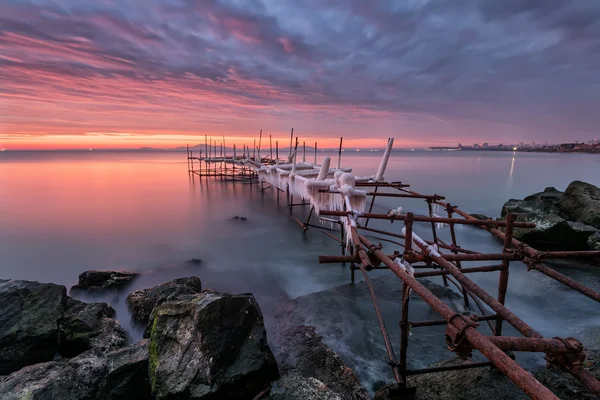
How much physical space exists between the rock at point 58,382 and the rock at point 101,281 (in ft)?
18.9

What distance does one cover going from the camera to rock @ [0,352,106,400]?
446 cm

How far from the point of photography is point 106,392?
4.88m

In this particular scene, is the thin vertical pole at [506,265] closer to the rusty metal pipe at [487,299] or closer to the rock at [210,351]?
the rusty metal pipe at [487,299]

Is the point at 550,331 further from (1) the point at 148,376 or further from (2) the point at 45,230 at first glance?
(2) the point at 45,230

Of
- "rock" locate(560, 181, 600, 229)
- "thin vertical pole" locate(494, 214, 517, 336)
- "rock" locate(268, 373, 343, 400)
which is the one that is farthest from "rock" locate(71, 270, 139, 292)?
"rock" locate(560, 181, 600, 229)

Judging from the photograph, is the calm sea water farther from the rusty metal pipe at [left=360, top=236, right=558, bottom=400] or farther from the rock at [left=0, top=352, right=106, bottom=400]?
the rusty metal pipe at [left=360, top=236, right=558, bottom=400]

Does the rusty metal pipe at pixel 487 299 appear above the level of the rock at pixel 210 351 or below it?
above

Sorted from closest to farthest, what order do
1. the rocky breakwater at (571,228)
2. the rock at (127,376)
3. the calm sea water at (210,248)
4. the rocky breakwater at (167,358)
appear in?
1. the rocky breakwater at (167,358)
2. the rock at (127,376)
3. the calm sea water at (210,248)
4. the rocky breakwater at (571,228)

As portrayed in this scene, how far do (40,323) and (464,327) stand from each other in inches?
344

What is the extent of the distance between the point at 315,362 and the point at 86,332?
5.36 m

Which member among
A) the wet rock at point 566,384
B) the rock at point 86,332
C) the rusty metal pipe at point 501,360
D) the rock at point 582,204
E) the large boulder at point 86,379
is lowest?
the rock at point 86,332

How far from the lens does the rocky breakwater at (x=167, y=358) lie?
4.73 metres

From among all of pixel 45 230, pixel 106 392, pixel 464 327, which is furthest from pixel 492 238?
pixel 45 230

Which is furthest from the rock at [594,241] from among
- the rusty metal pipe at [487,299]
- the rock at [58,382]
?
the rock at [58,382]
